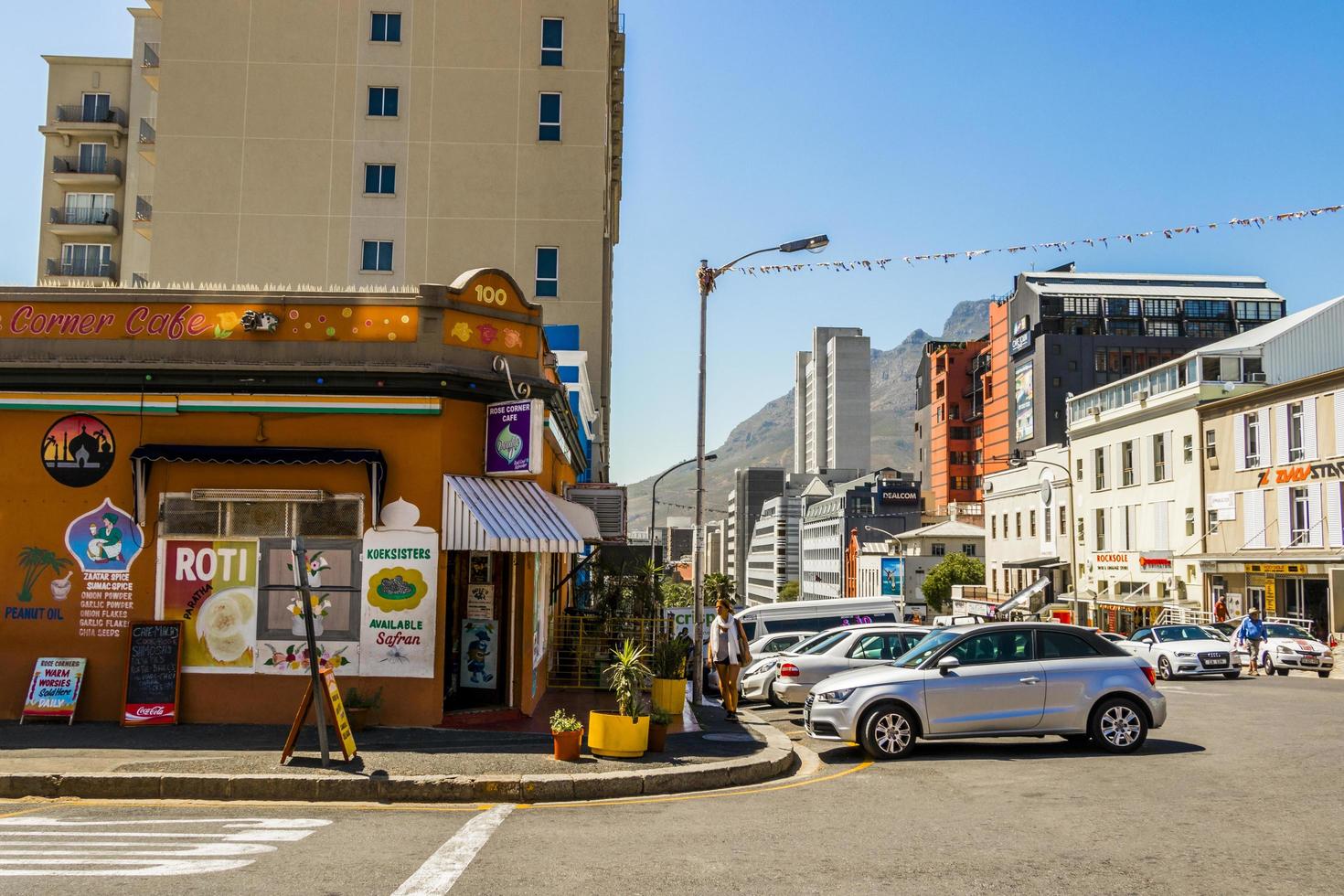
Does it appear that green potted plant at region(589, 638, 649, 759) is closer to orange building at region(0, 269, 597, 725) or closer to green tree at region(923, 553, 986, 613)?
orange building at region(0, 269, 597, 725)

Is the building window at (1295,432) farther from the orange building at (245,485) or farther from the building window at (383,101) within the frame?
the orange building at (245,485)

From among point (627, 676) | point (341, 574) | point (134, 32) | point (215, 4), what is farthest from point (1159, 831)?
point (134, 32)

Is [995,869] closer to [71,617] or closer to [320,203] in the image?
[71,617]

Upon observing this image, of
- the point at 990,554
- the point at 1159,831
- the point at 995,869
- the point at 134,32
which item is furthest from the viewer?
the point at 990,554

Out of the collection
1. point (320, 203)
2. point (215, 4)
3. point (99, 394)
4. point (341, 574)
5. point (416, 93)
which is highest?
point (215, 4)

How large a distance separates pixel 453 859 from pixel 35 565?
9166 millimetres

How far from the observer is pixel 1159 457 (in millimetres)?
53344

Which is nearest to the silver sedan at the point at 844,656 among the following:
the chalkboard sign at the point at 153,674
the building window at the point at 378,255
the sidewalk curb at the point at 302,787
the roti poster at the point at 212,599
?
the sidewalk curb at the point at 302,787

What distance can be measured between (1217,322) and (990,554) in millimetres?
51604

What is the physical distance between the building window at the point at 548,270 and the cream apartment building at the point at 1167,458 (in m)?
28.1

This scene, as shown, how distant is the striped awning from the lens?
554 inches

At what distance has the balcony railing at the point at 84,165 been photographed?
57.7 meters

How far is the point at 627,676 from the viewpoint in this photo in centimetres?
1316

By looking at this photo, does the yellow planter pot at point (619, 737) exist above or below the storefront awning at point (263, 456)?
below
